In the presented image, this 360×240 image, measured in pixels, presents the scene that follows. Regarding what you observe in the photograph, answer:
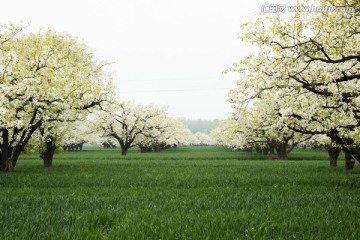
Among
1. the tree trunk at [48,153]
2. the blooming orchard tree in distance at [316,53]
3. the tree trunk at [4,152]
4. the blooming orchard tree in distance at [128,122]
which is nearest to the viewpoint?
the blooming orchard tree in distance at [316,53]

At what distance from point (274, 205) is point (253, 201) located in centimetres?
89

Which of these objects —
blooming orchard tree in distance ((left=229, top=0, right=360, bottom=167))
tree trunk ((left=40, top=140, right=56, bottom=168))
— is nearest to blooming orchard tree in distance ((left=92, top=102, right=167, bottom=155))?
tree trunk ((left=40, top=140, right=56, bottom=168))

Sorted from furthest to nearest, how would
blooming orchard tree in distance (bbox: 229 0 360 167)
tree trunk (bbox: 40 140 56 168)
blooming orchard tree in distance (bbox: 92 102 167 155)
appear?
blooming orchard tree in distance (bbox: 92 102 167 155) → tree trunk (bbox: 40 140 56 168) → blooming orchard tree in distance (bbox: 229 0 360 167)

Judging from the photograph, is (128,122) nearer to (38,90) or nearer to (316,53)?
(38,90)

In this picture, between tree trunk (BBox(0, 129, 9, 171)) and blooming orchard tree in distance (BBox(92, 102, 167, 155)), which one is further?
blooming orchard tree in distance (BBox(92, 102, 167, 155))

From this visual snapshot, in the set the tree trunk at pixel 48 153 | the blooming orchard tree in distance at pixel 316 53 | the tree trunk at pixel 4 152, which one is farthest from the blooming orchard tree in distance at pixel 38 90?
the blooming orchard tree in distance at pixel 316 53

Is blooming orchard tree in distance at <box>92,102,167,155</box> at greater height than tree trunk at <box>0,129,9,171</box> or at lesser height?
greater

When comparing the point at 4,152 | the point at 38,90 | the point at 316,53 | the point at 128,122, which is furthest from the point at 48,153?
the point at 128,122

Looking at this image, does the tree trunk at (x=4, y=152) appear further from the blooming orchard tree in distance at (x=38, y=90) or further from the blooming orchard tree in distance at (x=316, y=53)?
the blooming orchard tree in distance at (x=316, y=53)

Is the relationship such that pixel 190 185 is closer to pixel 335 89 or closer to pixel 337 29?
pixel 335 89

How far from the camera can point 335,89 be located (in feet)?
44.2

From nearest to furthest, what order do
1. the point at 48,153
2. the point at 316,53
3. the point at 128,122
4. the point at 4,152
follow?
the point at 316,53, the point at 4,152, the point at 48,153, the point at 128,122

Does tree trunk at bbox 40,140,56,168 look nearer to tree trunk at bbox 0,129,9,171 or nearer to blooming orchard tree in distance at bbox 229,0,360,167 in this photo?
tree trunk at bbox 0,129,9,171

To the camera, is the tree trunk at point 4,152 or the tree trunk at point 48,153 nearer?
Result: the tree trunk at point 4,152
